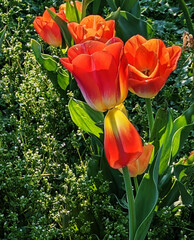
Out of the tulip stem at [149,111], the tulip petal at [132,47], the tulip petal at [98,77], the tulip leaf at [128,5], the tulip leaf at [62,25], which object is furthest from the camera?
the tulip leaf at [128,5]

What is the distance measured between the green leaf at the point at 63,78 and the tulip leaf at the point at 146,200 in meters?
0.95

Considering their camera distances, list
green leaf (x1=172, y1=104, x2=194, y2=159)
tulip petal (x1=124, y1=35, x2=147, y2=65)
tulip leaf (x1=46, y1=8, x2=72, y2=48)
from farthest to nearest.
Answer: tulip leaf (x1=46, y1=8, x2=72, y2=48) → green leaf (x1=172, y1=104, x2=194, y2=159) → tulip petal (x1=124, y1=35, x2=147, y2=65)

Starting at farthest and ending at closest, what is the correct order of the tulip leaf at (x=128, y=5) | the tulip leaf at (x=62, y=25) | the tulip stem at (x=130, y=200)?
1. the tulip leaf at (x=128, y=5)
2. the tulip leaf at (x=62, y=25)
3. the tulip stem at (x=130, y=200)

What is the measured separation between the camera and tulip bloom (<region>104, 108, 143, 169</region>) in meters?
1.05

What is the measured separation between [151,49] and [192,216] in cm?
75

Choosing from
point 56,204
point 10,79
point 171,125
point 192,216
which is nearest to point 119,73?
point 171,125

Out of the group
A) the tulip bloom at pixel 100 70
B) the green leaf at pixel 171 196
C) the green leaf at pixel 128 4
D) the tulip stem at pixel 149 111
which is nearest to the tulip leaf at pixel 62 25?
the green leaf at pixel 128 4

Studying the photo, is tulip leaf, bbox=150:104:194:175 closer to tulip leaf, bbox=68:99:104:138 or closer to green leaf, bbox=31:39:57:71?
tulip leaf, bbox=68:99:104:138

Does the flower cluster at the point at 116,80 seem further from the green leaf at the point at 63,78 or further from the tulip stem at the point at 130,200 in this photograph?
the green leaf at the point at 63,78

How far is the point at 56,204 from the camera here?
5.15 feet

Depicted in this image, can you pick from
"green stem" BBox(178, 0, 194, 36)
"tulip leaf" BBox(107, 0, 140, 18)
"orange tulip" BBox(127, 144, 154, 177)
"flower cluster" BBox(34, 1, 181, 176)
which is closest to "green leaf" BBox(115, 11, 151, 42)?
"tulip leaf" BBox(107, 0, 140, 18)

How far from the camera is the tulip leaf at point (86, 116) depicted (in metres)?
1.56

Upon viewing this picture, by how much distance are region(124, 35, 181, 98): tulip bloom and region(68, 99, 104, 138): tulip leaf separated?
1.04 feet

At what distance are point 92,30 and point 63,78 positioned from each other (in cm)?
84
